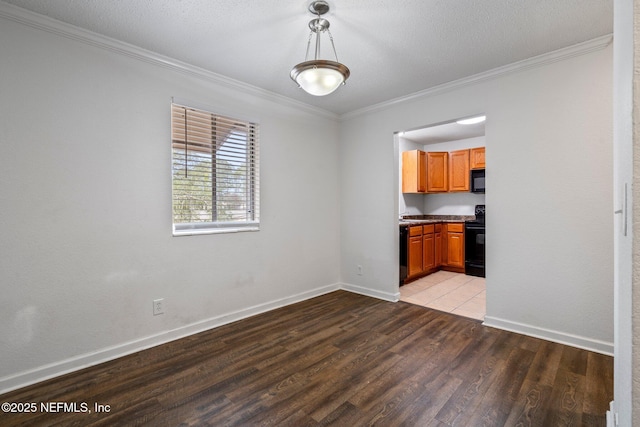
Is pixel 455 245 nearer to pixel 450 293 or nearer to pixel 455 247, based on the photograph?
pixel 455 247

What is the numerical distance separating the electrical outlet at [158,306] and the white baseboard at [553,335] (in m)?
3.12

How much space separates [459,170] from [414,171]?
868mm

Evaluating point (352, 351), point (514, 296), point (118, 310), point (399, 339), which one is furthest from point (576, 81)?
point (118, 310)

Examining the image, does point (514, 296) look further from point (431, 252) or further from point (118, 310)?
point (118, 310)

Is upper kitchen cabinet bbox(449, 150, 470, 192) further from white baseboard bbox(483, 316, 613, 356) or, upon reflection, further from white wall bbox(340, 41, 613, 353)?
white baseboard bbox(483, 316, 613, 356)

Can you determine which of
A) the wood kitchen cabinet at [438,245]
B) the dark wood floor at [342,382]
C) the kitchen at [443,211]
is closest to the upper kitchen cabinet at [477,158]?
the kitchen at [443,211]

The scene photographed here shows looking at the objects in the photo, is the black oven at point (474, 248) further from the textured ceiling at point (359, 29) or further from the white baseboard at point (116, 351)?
the white baseboard at point (116, 351)

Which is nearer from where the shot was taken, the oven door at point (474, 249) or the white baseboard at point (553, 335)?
the white baseboard at point (553, 335)

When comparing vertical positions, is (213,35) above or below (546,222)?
above

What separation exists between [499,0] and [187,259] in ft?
10.4

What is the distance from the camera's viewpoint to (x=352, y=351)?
259 centimetres

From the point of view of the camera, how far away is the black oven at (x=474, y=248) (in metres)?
5.14

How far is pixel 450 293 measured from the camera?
425cm

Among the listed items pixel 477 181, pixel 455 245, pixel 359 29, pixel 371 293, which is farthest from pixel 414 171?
pixel 359 29
